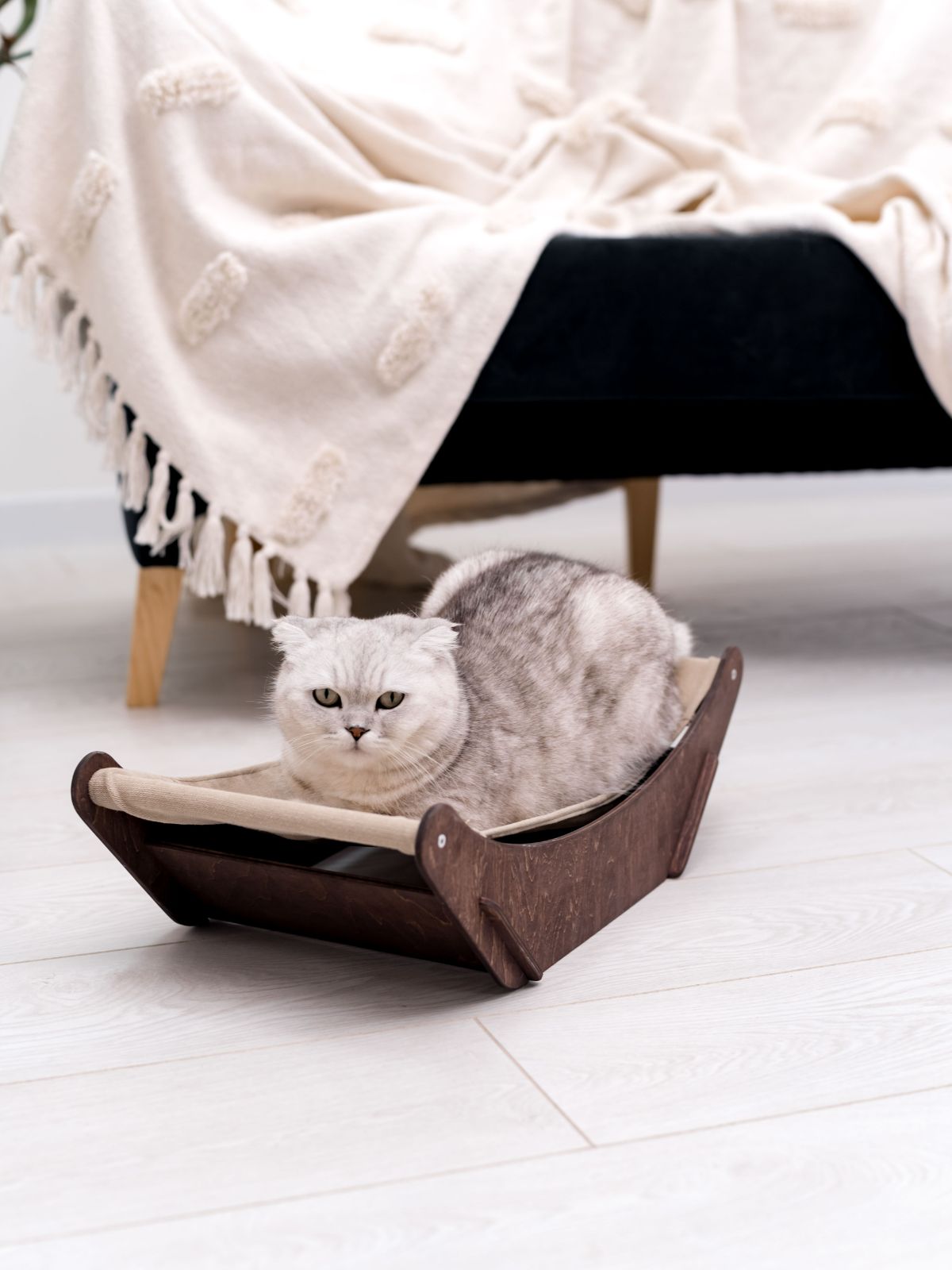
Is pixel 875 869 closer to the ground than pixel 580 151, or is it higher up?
closer to the ground

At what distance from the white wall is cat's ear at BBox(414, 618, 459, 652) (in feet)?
6.69

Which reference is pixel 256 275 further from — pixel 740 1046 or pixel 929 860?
pixel 740 1046

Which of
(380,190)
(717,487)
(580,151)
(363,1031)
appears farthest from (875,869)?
(717,487)

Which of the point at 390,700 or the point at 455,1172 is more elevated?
the point at 390,700

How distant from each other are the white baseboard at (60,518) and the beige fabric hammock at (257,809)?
2.07 meters

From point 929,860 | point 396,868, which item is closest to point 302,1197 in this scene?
point 396,868

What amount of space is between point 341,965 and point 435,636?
0.28 metres

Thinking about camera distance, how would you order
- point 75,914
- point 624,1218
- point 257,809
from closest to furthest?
point 624,1218, point 257,809, point 75,914

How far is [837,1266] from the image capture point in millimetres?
745

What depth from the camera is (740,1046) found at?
980 millimetres

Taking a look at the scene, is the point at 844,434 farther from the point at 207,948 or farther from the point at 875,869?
the point at 207,948

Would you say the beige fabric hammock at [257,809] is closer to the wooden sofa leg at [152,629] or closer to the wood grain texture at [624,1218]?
the wood grain texture at [624,1218]

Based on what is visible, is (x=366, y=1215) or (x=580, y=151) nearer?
(x=366, y=1215)

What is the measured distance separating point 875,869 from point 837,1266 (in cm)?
59
